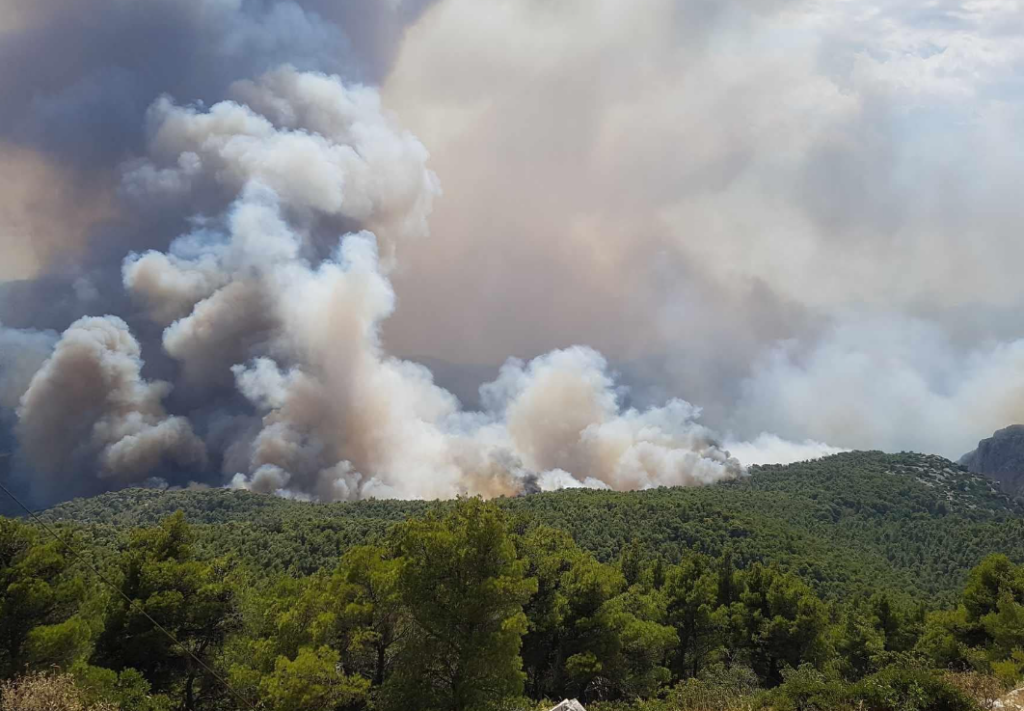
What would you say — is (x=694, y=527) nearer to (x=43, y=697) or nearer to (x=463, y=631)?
(x=463, y=631)

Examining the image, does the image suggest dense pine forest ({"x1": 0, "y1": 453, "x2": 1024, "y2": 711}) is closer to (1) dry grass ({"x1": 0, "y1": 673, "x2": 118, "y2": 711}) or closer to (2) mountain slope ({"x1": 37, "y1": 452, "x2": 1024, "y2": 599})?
(1) dry grass ({"x1": 0, "y1": 673, "x2": 118, "y2": 711})

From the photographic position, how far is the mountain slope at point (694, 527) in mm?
105113

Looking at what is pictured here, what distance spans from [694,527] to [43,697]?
128386mm

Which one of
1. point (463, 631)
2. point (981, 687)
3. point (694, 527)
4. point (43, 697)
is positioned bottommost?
point (981, 687)

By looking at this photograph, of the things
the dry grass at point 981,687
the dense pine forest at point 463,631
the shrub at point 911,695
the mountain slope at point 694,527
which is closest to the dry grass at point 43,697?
the dense pine forest at point 463,631

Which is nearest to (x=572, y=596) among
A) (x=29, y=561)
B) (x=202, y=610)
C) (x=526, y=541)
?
(x=526, y=541)

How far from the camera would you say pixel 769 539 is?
124 metres

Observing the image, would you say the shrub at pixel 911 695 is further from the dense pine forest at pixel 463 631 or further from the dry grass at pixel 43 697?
the dry grass at pixel 43 697

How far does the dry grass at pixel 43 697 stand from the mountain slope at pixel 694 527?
65510mm

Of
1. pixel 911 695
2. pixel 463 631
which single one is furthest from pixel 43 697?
pixel 911 695

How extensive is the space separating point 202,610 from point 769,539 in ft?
399

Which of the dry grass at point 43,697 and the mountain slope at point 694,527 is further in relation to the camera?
the mountain slope at point 694,527

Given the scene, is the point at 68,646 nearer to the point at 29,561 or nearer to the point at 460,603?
the point at 29,561

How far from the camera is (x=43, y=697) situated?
18031mm
